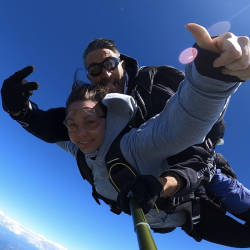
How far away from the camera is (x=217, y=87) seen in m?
0.92

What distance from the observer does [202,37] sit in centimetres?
81

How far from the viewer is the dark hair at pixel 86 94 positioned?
6.63 ft

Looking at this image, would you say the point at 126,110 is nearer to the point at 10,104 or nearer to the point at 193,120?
the point at 193,120

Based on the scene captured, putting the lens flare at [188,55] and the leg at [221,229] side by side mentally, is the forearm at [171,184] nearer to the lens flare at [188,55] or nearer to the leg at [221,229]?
the lens flare at [188,55]

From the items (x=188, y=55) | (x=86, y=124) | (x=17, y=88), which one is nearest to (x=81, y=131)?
(x=86, y=124)

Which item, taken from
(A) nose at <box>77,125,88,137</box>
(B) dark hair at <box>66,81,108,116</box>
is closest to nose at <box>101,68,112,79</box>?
(B) dark hair at <box>66,81,108,116</box>

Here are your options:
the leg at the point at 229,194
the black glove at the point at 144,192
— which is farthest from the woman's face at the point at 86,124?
the leg at the point at 229,194

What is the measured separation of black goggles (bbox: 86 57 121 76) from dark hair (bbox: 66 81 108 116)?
355 mm

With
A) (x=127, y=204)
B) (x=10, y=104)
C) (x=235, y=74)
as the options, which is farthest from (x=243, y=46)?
(x=10, y=104)

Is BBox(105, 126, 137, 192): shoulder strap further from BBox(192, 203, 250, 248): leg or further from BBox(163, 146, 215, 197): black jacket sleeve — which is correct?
BBox(192, 203, 250, 248): leg

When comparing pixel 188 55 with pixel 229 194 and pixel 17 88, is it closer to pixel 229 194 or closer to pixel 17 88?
pixel 17 88

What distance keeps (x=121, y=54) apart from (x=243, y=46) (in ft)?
6.65

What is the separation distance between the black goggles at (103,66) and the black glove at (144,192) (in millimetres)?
1643

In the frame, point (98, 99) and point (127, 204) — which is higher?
point (98, 99)
